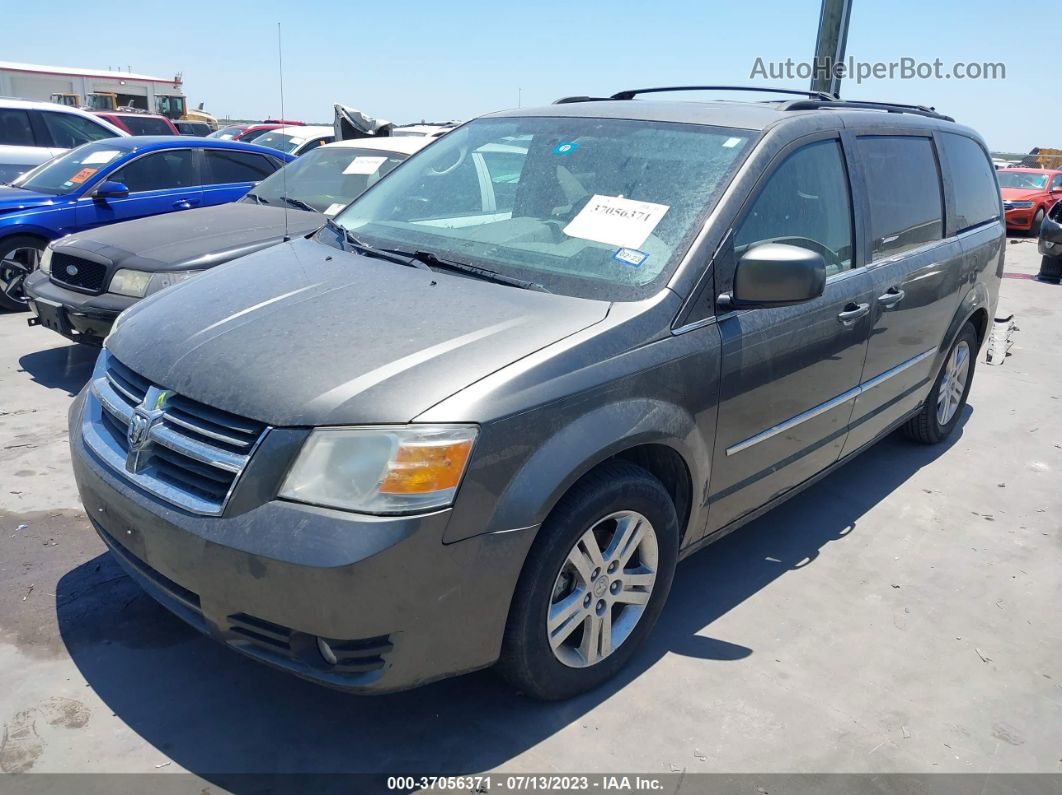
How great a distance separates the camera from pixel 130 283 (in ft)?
17.3

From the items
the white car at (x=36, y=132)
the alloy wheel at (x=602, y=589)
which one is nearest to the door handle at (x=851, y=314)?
the alloy wheel at (x=602, y=589)

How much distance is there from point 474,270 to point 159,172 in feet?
18.6

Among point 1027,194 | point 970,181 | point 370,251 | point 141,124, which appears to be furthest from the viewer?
point 141,124

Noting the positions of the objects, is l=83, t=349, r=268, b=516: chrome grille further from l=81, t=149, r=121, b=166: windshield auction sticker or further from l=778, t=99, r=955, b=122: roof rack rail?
l=81, t=149, r=121, b=166: windshield auction sticker

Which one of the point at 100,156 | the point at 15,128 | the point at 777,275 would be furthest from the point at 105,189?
the point at 777,275

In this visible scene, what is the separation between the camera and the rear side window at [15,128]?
1028 cm

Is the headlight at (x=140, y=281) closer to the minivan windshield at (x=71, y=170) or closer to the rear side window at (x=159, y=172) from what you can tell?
the rear side window at (x=159, y=172)

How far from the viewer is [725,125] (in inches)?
128

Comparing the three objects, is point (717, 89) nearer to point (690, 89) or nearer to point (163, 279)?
point (690, 89)

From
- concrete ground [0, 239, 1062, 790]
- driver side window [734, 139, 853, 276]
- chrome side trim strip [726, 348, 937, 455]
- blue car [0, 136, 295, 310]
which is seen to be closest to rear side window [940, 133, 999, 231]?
chrome side trim strip [726, 348, 937, 455]

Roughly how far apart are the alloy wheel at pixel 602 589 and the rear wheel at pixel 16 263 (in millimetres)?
6355

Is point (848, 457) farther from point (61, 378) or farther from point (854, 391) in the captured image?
point (61, 378)

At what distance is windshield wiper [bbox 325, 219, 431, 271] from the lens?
10.4ft

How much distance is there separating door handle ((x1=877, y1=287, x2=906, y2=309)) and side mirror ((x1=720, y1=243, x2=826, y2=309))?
3.35 ft
